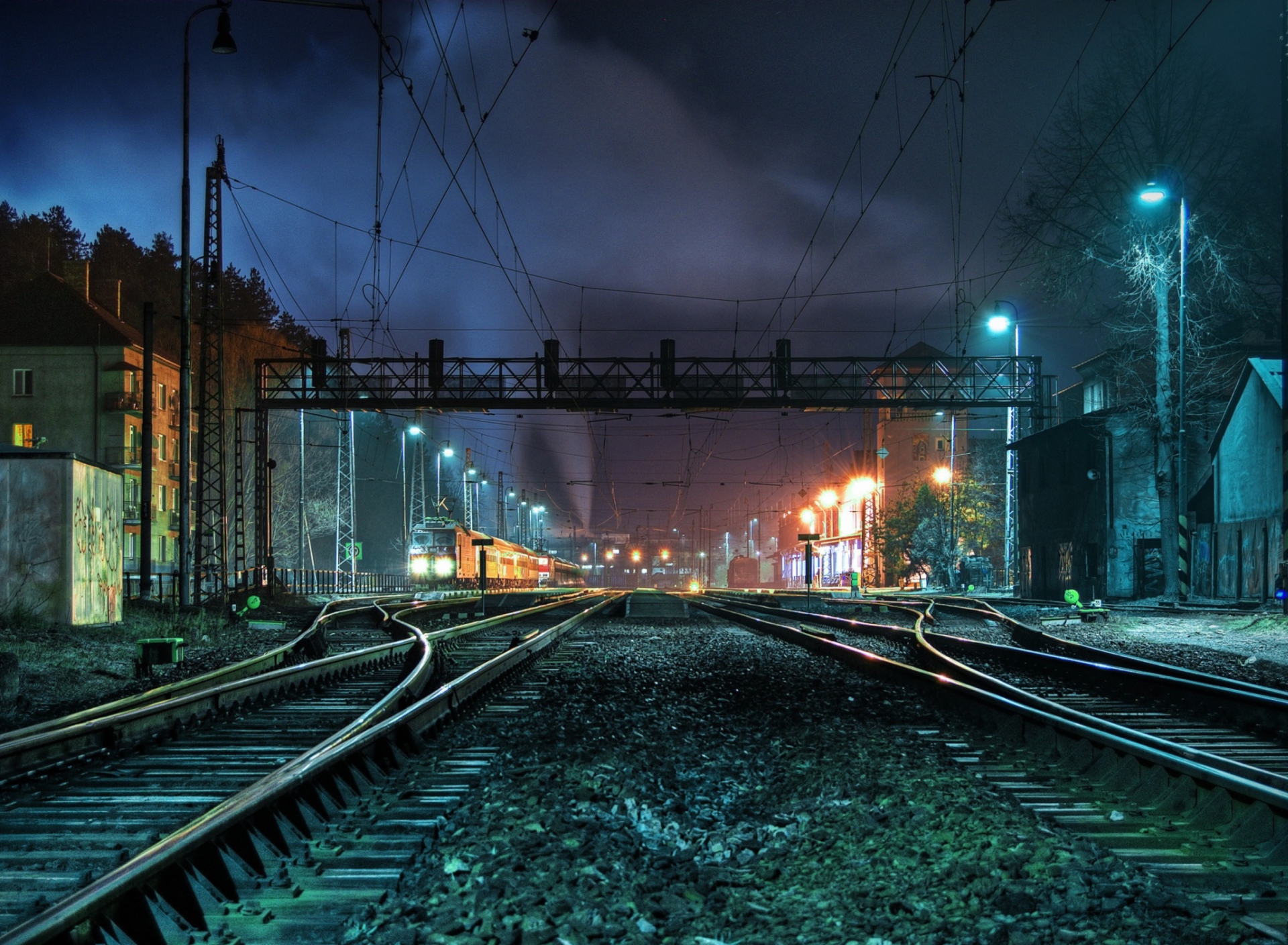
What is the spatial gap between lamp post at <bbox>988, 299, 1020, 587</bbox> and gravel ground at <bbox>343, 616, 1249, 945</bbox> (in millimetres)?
30814

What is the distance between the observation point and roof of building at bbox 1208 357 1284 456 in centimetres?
2734

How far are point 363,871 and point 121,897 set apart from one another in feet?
3.58

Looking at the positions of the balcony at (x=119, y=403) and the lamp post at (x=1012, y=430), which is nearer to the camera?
the lamp post at (x=1012, y=430)

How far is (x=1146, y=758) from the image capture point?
5598 mm

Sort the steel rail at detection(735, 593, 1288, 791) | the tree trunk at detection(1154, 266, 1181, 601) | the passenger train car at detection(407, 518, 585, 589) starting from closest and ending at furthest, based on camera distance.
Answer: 1. the steel rail at detection(735, 593, 1288, 791)
2. the tree trunk at detection(1154, 266, 1181, 601)
3. the passenger train car at detection(407, 518, 585, 589)

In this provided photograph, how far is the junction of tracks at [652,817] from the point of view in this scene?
12.0 feet

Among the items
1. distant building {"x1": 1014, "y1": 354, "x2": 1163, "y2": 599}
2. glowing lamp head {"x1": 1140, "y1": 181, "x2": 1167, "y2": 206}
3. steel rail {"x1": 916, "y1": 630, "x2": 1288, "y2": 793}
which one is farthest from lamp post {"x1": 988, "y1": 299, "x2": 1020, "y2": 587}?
steel rail {"x1": 916, "y1": 630, "x2": 1288, "y2": 793}

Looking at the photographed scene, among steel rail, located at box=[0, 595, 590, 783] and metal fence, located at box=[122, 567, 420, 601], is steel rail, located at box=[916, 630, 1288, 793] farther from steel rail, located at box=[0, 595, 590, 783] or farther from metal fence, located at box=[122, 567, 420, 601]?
metal fence, located at box=[122, 567, 420, 601]

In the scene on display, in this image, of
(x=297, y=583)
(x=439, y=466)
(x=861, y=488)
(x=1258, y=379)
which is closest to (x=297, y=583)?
(x=297, y=583)

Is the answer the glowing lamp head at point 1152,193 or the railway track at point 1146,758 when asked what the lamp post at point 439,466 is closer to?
the glowing lamp head at point 1152,193

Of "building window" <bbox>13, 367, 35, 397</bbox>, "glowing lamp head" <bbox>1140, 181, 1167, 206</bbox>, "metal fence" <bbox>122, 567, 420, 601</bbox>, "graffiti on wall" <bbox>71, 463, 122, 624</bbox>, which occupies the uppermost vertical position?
"glowing lamp head" <bbox>1140, 181, 1167, 206</bbox>

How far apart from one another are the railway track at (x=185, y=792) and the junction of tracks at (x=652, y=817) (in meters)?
0.02

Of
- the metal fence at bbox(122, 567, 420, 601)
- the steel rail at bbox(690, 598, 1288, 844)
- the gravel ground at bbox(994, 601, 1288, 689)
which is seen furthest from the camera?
the metal fence at bbox(122, 567, 420, 601)

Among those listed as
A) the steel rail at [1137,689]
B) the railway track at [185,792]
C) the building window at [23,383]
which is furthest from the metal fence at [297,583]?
the steel rail at [1137,689]
